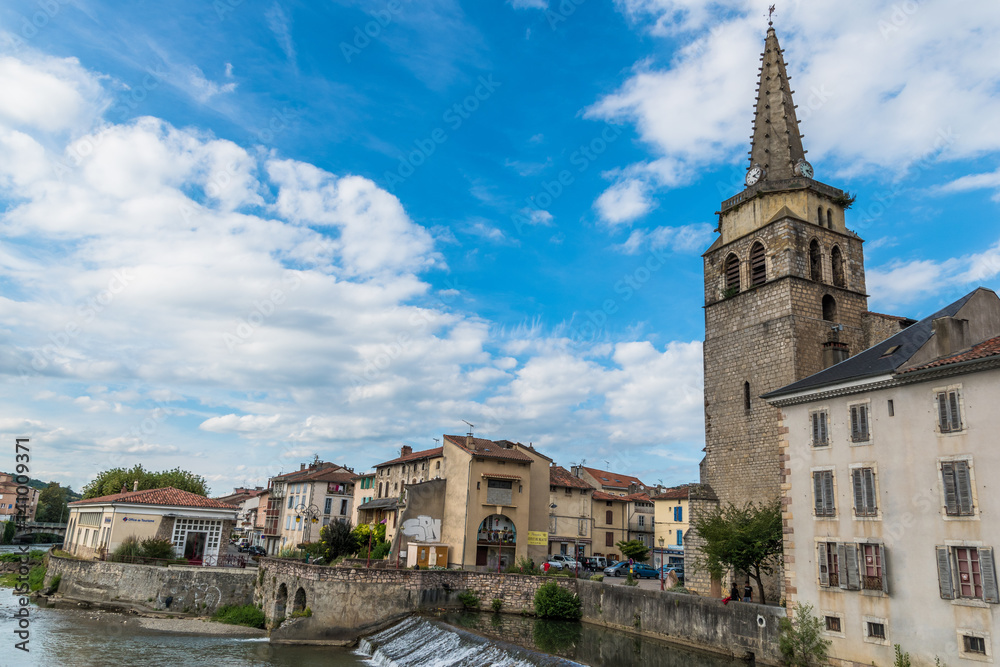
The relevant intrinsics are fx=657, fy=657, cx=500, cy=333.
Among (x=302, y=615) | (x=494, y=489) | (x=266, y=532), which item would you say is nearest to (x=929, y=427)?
(x=302, y=615)

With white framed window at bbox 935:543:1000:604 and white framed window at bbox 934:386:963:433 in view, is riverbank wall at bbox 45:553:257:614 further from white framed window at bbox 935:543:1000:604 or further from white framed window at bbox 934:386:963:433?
white framed window at bbox 934:386:963:433

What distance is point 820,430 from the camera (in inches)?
784

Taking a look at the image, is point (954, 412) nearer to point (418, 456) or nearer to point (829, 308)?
point (829, 308)

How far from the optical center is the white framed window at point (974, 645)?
15.0 m

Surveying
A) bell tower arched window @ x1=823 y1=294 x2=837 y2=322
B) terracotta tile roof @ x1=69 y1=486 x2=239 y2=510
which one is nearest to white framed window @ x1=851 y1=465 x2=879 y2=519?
bell tower arched window @ x1=823 y1=294 x2=837 y2=322

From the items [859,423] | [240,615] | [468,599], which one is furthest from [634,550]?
[859,423]

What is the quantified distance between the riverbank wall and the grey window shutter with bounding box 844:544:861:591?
2926 centimetres

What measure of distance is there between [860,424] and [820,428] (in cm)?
131

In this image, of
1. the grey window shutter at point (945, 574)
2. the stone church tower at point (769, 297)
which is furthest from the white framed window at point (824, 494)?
the stone church tower at point (769, 297)

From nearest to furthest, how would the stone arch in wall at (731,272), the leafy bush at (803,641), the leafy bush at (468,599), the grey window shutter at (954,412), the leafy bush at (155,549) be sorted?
the grey window shutter at (954,412) < the leafy bush at (803,641) < the stone arch in wall at (731,272) < the leafy bush at (468,599) < the leafy bush at (155,549)

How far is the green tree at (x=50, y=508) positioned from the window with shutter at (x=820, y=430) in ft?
377

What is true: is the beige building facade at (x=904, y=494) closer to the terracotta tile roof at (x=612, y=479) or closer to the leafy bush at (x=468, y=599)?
the leafy bush at (x=468, y=599)

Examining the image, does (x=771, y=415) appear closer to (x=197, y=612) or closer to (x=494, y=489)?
(x=494, y=489)

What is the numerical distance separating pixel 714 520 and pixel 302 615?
18.2m
